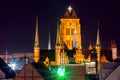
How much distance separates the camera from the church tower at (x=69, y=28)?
106 metres

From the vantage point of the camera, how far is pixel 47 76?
43.8 metres

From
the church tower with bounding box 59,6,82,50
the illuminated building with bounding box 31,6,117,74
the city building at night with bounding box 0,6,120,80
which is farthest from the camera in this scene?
the church tower with bounding box 59,6,82,50

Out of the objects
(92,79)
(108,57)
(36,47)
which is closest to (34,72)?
(92,79)

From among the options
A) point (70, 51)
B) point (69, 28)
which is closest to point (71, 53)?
point (70, 51)

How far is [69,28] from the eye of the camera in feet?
356

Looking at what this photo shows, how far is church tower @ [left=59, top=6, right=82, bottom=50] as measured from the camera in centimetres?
10550

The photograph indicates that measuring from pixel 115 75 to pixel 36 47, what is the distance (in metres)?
51.5

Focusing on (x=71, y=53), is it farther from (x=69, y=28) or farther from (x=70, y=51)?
(x=69, y=28)

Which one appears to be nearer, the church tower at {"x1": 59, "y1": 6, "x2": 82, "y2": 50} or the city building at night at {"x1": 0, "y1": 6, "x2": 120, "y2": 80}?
the city building at night at {"x1": 0, "y1": 6, "x2": 120, "y2": 80}

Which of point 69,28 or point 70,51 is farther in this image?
point 69,28

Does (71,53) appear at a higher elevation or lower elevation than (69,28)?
lower

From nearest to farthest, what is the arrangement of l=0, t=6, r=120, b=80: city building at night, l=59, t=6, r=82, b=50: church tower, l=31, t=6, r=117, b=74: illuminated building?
1. l=0, t=6, r=120, b=80: city building at night
2. l=31, t=6, r=117, b=74: illuminated building
3. l=59, t=6, r=82, b=50: church tower

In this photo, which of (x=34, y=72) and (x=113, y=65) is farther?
(x=113, y=65)

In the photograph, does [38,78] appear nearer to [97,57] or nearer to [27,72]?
[27,72]
